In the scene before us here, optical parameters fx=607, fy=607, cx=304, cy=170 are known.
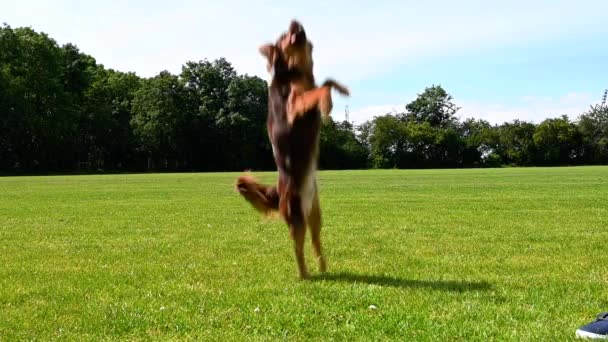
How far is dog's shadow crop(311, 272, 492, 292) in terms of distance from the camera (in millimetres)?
6410

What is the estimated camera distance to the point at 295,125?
641 cm

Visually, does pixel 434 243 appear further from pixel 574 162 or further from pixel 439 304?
pixel 574 162

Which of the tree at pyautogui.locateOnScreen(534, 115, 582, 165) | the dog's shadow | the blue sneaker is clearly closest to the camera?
the blue sneaker

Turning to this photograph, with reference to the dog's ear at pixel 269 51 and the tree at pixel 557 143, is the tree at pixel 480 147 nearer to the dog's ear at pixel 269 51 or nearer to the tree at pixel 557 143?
the tree at pixel 557 143

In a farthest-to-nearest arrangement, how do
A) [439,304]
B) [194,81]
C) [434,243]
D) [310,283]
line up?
[194,81]
[434,243]
[310,283]
[439,304]

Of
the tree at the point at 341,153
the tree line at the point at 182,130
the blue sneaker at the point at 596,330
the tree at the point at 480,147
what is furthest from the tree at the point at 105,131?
the blue sneaker at the point at 596,330

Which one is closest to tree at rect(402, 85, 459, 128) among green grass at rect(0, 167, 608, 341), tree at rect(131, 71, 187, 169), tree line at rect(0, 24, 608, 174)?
tree line at rect(0, 24, 608, 174)

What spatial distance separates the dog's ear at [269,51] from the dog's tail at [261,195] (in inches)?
58.9

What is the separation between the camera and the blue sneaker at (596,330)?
14.2ft

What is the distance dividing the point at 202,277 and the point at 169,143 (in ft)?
247

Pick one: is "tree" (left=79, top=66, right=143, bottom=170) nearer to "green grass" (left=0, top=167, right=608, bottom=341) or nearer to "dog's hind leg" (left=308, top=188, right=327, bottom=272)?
"green grass" (left=0, top=167, right=608, bottom=341)

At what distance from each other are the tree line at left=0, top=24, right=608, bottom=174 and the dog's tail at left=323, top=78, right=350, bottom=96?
57.3m

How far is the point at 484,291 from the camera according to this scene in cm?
621

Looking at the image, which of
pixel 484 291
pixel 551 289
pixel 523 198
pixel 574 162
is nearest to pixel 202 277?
pixel 484 291
